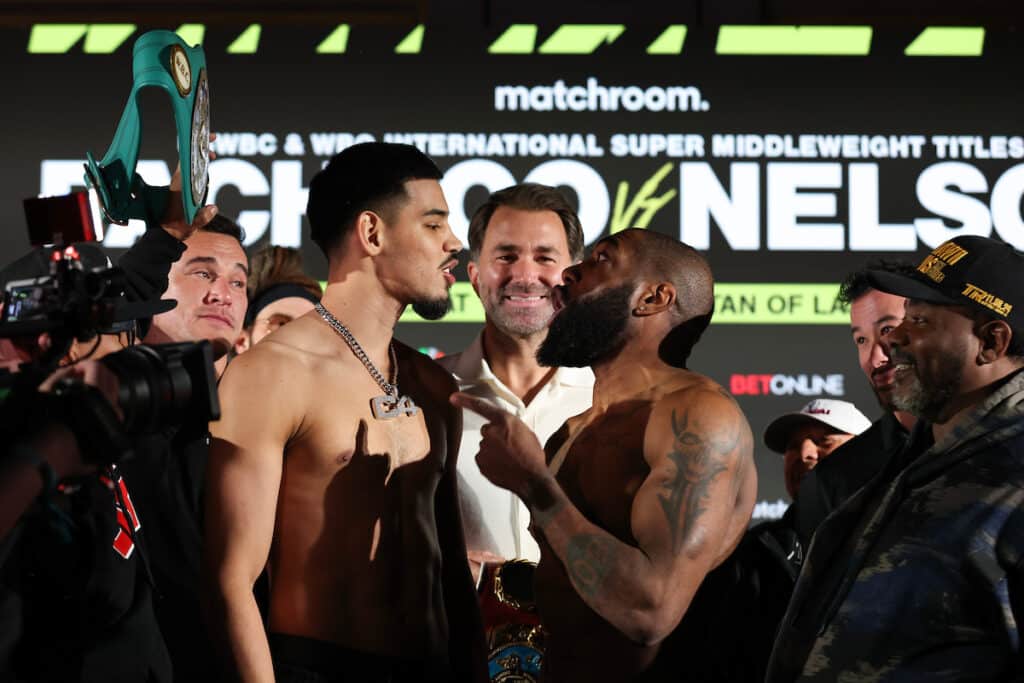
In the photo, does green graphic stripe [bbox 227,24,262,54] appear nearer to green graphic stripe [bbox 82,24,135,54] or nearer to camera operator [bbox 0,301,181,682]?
green graphic stripe [bbox 82,24,135,54]

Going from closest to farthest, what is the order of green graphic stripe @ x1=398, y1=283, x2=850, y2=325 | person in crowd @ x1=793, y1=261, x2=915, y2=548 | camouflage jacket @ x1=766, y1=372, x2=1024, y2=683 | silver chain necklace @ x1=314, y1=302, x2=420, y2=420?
camouflage jacket @ x1=766, y1=372, x2=1024, y2=683 → silver chain necklace @ x1=314, y1=302, x2=420, y2=420 → person in crowd @ x1=793, y1=261, x2=915, y2=548 → green graphic stripe @ x1=398, y1=283, x2=850, y2=325

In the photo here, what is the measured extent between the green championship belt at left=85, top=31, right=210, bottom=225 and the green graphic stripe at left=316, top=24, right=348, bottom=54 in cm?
220

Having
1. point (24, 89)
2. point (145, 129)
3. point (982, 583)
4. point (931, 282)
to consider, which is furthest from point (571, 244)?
point (24, 89)

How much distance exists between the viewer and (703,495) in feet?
6.98

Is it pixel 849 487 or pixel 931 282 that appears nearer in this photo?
pixel 931 282

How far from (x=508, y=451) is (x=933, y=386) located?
2.61 ft

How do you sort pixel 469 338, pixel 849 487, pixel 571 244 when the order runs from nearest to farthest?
1. pixel 849 487
2. pixel 571 244
3. pixel 469 338

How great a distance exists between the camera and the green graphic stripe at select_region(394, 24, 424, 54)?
4605mm

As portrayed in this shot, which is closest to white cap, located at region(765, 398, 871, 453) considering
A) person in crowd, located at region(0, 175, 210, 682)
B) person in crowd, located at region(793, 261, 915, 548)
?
person in crowd, located at region(793, 261, 915, 548)

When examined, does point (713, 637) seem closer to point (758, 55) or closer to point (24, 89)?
point (758, 55)

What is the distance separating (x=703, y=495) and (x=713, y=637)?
0.29 meters

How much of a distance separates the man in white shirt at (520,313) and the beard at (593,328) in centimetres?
82

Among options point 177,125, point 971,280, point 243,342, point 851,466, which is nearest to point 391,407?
point 177,125

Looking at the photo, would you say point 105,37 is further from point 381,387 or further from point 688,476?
point 688,476
